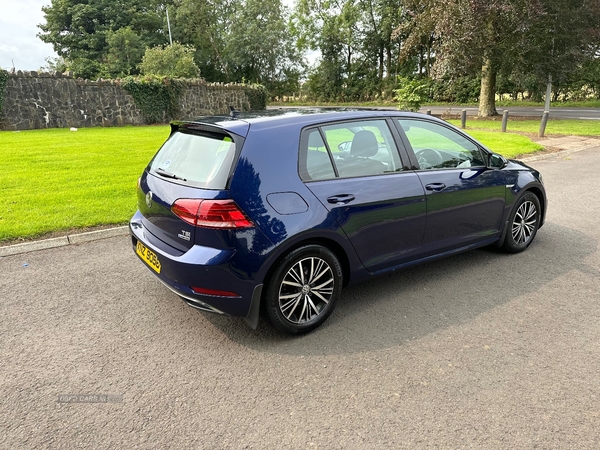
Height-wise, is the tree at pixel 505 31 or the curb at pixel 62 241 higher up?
the tree at pixel 505 31

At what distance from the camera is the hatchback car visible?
2.92m

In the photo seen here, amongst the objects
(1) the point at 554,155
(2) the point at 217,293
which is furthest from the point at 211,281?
(1) the point at 554,155

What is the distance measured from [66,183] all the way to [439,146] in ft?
22.0

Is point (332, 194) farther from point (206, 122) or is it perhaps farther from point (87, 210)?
point (87, 210)

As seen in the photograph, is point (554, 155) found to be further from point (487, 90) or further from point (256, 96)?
point (256, 96)

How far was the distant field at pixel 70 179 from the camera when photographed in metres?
5.81

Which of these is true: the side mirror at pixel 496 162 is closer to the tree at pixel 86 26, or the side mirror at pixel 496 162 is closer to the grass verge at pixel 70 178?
the grass verge at pixel 70 178

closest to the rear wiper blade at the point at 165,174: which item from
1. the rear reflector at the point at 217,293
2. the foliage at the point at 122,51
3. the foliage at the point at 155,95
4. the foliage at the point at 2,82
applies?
the rear reflector at the point at 217,293

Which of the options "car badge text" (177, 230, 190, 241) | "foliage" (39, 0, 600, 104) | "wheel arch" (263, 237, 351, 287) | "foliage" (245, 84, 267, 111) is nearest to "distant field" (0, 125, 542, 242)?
"car badge text" (177, 230, 190, 241)

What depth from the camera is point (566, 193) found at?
741 centimetres

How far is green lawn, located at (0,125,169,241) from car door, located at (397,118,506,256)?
4.16 metres

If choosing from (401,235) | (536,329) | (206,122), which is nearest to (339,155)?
(401,235)

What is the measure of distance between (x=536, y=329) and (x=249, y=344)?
2.19 metres

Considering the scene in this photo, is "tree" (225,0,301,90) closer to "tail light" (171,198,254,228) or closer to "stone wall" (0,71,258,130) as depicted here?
"stone wall" (0,71,258,130)
